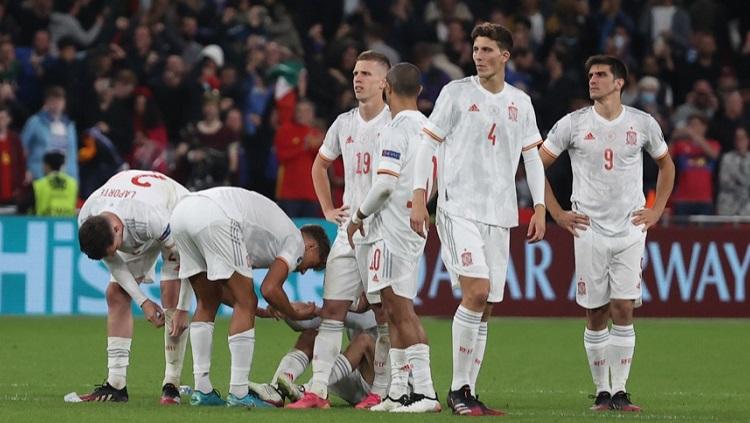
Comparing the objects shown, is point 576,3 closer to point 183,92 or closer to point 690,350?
point 183,92

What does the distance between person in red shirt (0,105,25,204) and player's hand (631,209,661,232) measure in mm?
10762

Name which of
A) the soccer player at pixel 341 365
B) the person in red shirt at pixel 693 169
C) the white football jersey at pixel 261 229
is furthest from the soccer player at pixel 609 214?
the person in red shirt at pixel 693 169

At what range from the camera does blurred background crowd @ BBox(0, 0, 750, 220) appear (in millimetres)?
21203

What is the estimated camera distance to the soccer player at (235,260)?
11.2 m

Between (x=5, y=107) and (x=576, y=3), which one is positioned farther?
(x=576, y=3)

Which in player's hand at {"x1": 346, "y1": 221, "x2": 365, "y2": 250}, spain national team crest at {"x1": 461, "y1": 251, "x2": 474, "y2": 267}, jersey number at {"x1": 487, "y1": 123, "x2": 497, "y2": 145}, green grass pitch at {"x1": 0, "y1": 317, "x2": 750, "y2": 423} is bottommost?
green grass pitch at {"x1": 0, "y1": 317, "x2": 750, "y2": 423}

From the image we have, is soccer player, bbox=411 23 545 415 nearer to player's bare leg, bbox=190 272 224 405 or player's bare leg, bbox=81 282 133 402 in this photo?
player's bare leg, bbox=190 272 224 405

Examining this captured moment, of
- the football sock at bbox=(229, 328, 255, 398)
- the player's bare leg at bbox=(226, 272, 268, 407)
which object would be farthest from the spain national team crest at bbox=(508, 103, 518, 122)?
the football sock at bbox=(229, 328, 255, 398)

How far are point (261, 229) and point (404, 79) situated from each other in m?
1.38

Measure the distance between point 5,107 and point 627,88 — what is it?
26.9 ft

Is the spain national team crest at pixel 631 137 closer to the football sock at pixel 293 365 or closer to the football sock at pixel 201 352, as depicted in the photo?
the football sock at pixel 293 365

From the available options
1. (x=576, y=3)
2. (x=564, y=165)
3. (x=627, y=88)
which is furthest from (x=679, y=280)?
(x=576, y=3)

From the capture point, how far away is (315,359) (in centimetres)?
1157

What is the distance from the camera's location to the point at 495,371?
14812 mm
